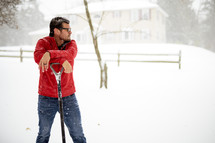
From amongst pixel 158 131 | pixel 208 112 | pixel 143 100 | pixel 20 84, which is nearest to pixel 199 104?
pixel 208 112

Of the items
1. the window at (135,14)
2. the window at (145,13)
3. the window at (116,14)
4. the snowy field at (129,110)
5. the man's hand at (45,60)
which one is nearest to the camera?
the man's hand at (45,60)

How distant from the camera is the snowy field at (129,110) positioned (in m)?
3.83

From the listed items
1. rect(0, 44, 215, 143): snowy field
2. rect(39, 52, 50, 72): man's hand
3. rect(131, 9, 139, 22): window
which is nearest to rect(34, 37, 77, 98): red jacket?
rect(39, 52, 50, 72): man's hand

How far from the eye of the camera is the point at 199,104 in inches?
222

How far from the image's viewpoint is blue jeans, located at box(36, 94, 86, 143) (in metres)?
2.26

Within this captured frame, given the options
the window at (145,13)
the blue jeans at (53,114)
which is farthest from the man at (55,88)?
the window at (145,13)

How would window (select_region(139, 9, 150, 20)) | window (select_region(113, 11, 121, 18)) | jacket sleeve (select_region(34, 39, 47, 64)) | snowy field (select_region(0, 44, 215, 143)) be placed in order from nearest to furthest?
jacket sleeve (select_region(34, 39, 47, 64)), snowy field (select_region(0, 44, 215, 143)), window (select_region(139, 9, 150, 20)), window (select_region(113, 11, 121, 18))

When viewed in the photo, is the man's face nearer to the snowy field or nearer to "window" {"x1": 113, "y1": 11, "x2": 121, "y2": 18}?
the snowy field

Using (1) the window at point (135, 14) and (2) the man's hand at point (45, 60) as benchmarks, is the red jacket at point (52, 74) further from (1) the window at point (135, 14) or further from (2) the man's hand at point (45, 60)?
(1) the window at point (135, 14)

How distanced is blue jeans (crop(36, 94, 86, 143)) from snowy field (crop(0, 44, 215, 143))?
1423 mm

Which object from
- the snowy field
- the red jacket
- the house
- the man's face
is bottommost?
the snowy field

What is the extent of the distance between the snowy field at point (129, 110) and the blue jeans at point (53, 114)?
1.42 meters

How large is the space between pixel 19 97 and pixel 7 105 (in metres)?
0.76

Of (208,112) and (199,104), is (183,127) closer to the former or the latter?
(208,112)
